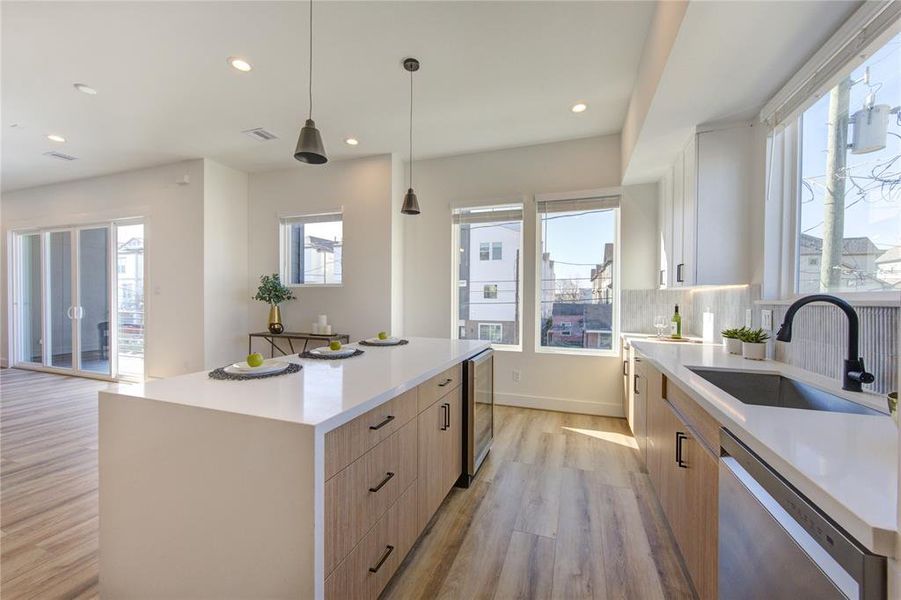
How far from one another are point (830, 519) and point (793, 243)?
1.93 meters

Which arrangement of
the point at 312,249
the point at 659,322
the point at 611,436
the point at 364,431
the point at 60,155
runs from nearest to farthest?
1. the point at 364,431
2. the point at 611,436
3. the point at 659,322
4. the point at 60,155
5. the point at 312,249

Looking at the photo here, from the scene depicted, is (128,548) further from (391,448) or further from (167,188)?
(167,188)

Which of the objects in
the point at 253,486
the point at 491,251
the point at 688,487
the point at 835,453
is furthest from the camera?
the point at 491,251

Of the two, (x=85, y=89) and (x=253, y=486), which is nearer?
(x=253, y=486)

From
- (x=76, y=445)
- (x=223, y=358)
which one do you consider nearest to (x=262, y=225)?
(x=223, y=358)

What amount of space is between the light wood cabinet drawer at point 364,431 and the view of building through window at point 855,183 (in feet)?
6.22

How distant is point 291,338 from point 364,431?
12.0 feet

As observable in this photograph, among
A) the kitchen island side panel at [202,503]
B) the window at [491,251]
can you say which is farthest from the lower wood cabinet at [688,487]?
the window at [491,251]

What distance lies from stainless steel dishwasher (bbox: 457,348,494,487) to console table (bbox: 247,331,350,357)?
7.05ft

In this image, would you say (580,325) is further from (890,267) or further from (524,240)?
(890,267)

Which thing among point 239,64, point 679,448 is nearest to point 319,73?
point 239,64

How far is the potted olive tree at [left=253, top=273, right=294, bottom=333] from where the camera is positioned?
4547 millimetres

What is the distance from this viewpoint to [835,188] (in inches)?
66.3

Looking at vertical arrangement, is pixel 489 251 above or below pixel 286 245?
below
